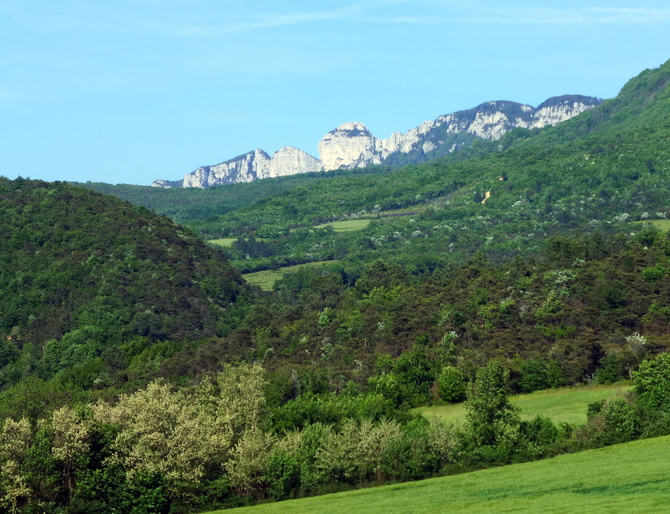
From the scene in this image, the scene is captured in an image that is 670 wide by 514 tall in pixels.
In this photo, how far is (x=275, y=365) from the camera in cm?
11856

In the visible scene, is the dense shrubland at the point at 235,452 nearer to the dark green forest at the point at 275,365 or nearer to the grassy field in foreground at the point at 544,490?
the dark green forest at the point at 275,365

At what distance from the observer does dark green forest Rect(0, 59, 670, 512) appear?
70.2 m

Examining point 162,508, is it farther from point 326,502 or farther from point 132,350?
point 132,350

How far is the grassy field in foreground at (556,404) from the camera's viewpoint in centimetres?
8256

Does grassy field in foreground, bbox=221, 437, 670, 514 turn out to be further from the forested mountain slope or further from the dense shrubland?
the forested mountain slope

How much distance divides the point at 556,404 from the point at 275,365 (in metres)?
41.1

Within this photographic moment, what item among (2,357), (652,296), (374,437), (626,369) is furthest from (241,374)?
(2,357)

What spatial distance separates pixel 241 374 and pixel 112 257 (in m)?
100

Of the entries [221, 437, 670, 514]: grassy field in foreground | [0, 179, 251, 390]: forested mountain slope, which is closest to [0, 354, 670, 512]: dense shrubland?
[221, 437, 670, 514]: grassy field in foreground

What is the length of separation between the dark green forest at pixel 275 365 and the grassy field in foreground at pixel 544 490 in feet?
10.5

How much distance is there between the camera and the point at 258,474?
7094 centimetres

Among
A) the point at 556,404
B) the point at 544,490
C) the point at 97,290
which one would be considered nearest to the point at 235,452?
the point at 544,490

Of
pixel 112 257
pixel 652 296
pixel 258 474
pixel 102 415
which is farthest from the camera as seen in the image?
pixel 112 257

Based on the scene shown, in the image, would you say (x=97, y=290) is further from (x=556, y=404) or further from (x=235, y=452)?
(x=235, y=452)
